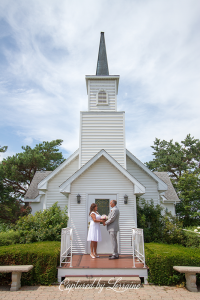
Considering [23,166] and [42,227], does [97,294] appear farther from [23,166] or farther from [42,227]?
[23,166]

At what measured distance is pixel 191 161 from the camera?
114 feet

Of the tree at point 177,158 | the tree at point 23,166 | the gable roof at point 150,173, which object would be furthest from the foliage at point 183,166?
the tree at point 23,166

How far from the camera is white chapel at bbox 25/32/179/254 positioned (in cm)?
884

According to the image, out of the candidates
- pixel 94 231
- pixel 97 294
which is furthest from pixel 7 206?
pixel 97 294

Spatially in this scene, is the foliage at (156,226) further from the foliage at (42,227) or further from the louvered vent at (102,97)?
the louvered vent at (102,97)

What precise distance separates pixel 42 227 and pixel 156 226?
5352 mm

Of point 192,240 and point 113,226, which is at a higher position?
point 113,226

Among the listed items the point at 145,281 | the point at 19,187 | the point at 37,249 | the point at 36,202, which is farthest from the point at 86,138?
the point at 19,187

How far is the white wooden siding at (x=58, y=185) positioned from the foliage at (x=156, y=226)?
160 inches

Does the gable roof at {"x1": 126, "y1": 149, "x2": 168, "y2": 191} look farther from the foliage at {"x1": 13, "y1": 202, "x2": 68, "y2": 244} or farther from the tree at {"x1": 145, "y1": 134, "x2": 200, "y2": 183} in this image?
the tree at {"x1": 145, "y1": 134, "x2": 200, "y2": 183}

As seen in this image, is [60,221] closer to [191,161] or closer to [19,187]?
[19,187]

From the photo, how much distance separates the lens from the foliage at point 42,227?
884 centimetres

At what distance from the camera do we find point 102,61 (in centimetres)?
1327

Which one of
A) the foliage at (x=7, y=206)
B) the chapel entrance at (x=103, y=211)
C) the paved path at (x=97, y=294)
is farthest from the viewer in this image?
the foliage at (x=7, y=206)
